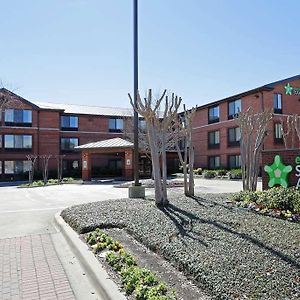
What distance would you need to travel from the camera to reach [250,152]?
12.0 m

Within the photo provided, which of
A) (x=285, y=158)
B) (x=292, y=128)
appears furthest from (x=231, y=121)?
(x=285, y=158)

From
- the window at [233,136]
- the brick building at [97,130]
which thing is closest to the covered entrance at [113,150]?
the brick building at [97,130]

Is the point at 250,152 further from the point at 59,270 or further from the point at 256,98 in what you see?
the point at 256,98

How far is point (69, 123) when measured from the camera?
42.9m

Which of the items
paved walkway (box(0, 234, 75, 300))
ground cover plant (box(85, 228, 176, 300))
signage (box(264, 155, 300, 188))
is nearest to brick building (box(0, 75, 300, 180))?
signage (box(264, 155, 300, 188))

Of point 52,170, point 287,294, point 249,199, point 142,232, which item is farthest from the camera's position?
point 52,170

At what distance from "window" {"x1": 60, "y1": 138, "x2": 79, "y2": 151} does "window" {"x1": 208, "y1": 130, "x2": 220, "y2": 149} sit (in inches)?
666

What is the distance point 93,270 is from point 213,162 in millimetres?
36830

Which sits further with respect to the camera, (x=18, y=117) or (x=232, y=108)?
(x=18, y=117)

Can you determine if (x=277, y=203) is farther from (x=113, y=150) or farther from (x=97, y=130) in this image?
(x=97, y=130)

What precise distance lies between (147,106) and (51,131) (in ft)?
108

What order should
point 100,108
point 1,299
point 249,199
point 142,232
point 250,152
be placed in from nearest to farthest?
point 1,299 < point 142,232 < point 249,199 < point 250,152 < point 100,108

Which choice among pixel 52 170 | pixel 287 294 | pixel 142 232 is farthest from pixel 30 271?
pixel 52 170

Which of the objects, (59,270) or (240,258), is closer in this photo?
(240,258)
